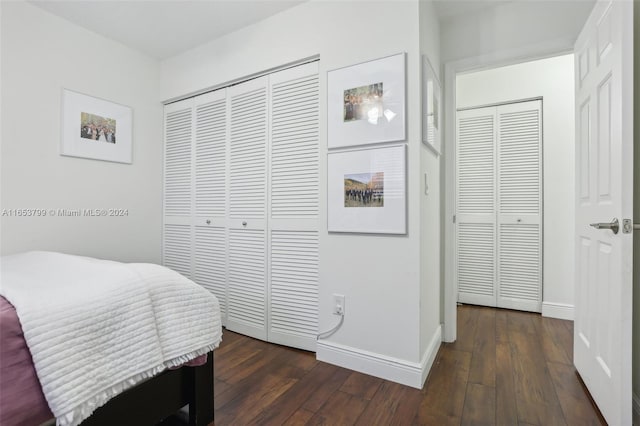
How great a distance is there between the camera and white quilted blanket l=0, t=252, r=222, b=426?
37.1 inches

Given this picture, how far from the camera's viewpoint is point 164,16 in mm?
2430

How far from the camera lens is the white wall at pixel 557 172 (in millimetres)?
2906

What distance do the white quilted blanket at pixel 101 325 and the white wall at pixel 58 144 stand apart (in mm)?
1104

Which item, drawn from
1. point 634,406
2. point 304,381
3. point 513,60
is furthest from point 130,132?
point 634,406

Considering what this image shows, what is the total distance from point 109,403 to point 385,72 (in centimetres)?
204

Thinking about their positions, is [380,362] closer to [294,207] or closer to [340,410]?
[340,410]

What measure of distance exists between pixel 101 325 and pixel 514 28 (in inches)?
112

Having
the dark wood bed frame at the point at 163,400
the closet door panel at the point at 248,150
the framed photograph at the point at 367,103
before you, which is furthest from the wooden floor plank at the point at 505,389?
the closet door panel at the point at 248,150

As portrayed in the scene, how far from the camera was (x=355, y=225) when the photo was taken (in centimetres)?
196

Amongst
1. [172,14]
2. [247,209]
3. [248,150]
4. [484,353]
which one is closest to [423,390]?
[484,353]

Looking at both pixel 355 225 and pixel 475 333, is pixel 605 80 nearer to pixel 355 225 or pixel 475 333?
pixel 355 225

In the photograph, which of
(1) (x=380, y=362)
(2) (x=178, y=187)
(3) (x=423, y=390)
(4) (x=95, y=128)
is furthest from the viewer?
(2) (x=178, y=187)

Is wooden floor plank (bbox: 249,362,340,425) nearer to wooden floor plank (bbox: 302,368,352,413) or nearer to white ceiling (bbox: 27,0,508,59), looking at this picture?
wooden floor plank (bbox: 302,368,352,413)

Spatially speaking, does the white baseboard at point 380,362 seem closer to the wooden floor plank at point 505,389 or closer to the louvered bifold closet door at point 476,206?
the wooden floor plank at point 505,389
